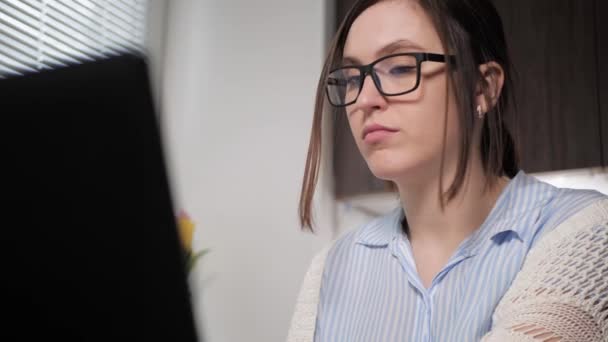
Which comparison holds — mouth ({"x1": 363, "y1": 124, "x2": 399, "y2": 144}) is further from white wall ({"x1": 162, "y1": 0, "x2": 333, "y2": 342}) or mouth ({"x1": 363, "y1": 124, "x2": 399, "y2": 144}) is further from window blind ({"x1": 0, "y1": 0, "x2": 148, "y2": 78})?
white wall ({"x1": 162, "y1": 0, "x2": 333, "y2": 342})

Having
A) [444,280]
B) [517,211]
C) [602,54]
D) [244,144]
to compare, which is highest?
[602,54]

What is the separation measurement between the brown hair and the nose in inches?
4.1

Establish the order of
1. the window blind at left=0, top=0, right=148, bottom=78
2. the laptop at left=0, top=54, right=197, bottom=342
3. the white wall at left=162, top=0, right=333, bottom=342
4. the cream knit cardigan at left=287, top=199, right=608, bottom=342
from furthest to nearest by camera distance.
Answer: the white wall at left=162, top=0, right=333, bottom=342
the window blind at left=0, top=0, right=148, bottom=78
the cream knit cardigan at left=287, top=199, right=608, bottom=342
the laptop at left=0, top=54, right=197, bottom=342

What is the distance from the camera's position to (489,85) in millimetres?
792

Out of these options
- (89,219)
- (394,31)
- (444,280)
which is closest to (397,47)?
(394,31)

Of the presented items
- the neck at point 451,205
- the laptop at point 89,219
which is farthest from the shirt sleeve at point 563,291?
the laptop at point 89,219

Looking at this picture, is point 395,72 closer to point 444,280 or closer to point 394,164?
point 394,164

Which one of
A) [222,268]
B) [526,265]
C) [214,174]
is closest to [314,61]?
[214,174]

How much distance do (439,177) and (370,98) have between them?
16 centimetres

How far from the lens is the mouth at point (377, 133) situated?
2.44ft

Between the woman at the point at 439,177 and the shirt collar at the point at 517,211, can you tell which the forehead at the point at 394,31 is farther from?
the shirt collar at the point at 517,211

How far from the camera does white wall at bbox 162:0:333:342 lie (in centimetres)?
160

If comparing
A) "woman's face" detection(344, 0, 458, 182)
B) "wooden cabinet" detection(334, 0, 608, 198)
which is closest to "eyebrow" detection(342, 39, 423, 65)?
"woman's face" detection(344, 0, 458, 182)

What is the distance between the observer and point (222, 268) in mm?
1642
